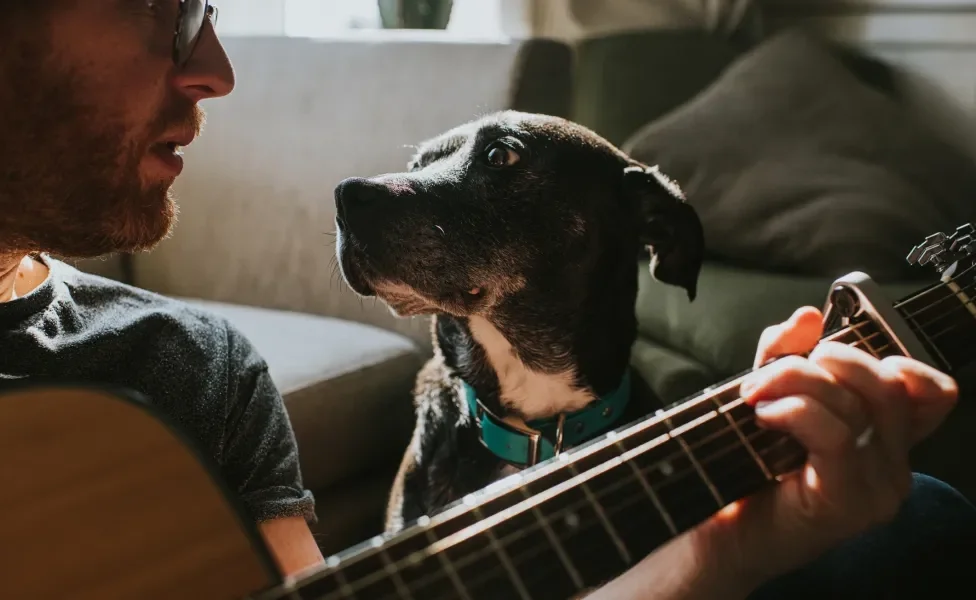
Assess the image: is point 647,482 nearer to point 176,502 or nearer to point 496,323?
point 176,502

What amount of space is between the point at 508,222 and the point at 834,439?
432 mm

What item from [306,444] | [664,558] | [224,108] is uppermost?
[224,108]

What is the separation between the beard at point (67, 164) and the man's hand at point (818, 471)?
0.53 metres

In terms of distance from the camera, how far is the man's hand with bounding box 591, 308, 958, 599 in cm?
57

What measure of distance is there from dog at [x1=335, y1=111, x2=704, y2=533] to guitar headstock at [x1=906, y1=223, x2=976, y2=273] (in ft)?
0.85

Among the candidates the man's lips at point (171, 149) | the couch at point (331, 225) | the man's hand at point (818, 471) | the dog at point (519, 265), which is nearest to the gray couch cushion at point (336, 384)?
the couch at point (331, 225)

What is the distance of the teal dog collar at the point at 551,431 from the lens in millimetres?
868

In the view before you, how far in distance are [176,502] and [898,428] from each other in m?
0.51

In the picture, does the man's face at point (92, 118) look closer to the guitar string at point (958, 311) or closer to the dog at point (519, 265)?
the dog at point (519, 265)

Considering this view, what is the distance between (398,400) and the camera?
48.5 inches

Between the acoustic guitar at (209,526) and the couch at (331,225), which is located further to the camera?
the couch at (331,225)

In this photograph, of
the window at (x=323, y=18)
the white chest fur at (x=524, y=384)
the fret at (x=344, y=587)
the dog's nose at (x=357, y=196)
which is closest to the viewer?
the fret at (x=344, y=587)

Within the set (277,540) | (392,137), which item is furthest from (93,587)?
(392,137)

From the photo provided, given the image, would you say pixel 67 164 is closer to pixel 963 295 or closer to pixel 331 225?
pixel 331 225
